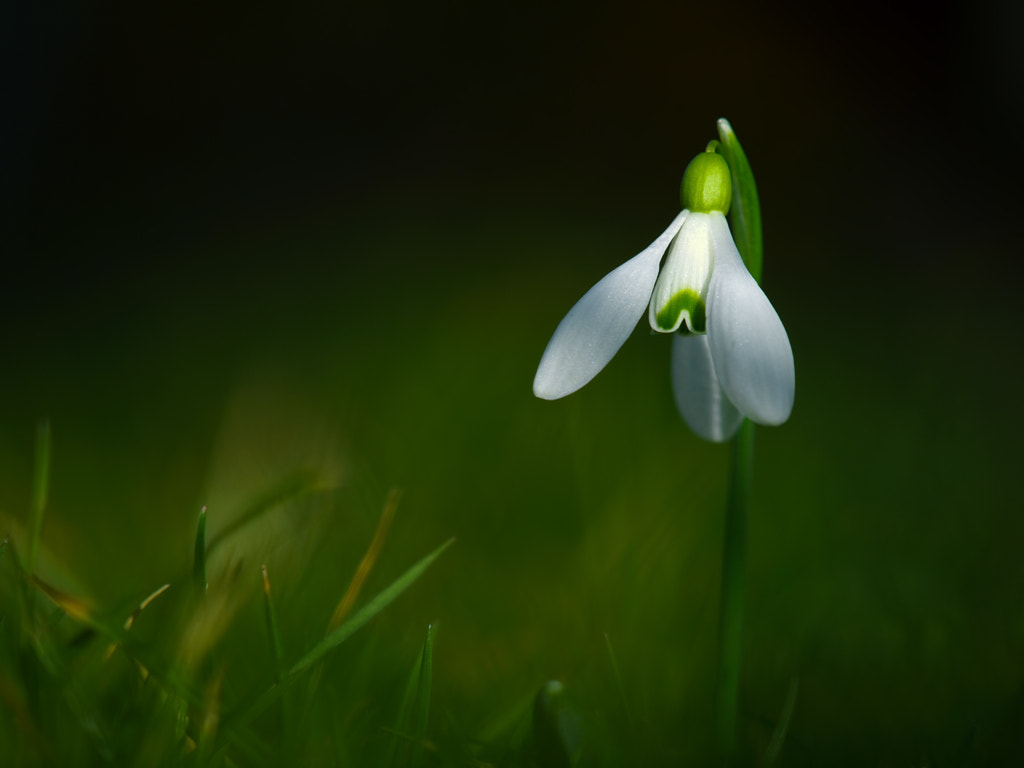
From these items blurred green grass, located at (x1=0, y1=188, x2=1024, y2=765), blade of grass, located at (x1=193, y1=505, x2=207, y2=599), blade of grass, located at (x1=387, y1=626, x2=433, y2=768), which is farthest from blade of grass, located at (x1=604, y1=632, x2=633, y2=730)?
blade of grass, located at (x1=193, y1=505, x2=207, y2=599)

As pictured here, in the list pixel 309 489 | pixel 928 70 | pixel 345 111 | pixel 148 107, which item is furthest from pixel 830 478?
pixel 148 107

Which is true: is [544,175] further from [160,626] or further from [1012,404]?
[160,626]

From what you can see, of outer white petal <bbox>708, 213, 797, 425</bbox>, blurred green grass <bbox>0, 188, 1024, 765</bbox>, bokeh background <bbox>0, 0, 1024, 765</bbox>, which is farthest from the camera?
bokeh background <bbox>0, 0, 1024, 765</bbox>

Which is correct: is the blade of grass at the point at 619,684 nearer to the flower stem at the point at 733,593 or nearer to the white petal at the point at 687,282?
the flower stem at the point at 733,593

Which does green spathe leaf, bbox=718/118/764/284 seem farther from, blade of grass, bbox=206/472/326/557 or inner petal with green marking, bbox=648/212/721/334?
blade of grass, bbox=206/472/326/557

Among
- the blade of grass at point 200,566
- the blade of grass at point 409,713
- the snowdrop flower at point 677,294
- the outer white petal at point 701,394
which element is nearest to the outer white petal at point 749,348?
the snowdrop flower at point 677,294

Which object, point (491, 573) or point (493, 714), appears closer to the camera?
point (493, 714)

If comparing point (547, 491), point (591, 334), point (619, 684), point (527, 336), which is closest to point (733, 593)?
→ point (619, 684)
